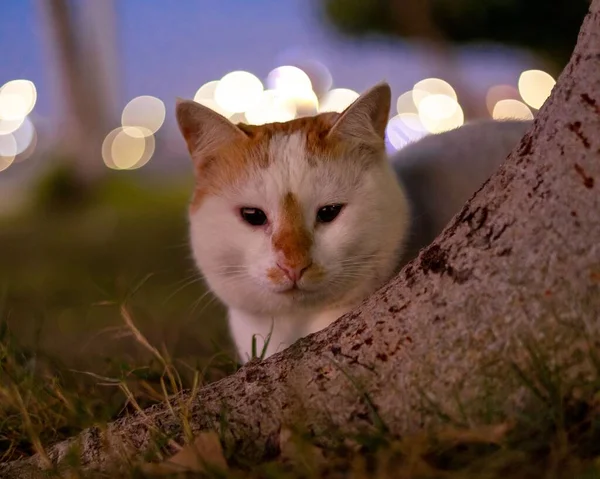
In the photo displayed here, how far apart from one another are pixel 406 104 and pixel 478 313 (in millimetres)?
3723

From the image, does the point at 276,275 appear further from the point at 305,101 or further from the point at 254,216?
the point at 305,101

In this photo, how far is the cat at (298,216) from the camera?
1.42 meters

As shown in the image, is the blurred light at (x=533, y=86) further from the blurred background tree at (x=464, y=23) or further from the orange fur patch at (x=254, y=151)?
the orange fur patch at (x=254, y=151)

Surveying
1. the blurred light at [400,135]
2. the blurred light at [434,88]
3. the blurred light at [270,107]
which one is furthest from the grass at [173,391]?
the blurred light at [434,88]

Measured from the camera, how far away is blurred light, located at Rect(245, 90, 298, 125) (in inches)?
187

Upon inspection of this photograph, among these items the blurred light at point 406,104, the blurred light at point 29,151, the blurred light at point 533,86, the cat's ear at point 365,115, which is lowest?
the blurred light at point 29,151

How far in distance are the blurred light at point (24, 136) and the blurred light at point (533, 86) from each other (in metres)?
3.85

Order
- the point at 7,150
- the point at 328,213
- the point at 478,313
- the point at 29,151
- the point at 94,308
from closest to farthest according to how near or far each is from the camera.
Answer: the point at 478,313 < the point at 328,213 < the point at 94,308 < the point at 7,150 < the point at 29,151

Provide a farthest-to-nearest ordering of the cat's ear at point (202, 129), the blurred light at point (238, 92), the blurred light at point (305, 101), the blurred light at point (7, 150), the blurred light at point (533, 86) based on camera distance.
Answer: the blurred light at point (7, 150)
the blurred light at point (238, 92)
the blurred light at point (305, 101)
the blurred light at point (533, 86)
the cat's ear at point (202, 129)

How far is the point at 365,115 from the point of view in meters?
1.56

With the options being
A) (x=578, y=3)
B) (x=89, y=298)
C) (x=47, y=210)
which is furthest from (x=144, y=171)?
(x=578, y=3)

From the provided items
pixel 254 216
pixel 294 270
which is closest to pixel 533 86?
pixel 254 216

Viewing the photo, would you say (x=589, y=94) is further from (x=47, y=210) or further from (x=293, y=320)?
Result: (x=47, y=210)

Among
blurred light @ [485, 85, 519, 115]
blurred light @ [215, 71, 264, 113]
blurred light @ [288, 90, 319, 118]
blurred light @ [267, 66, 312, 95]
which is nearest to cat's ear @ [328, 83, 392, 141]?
blurred light @ [288, 90, 319, 118]
